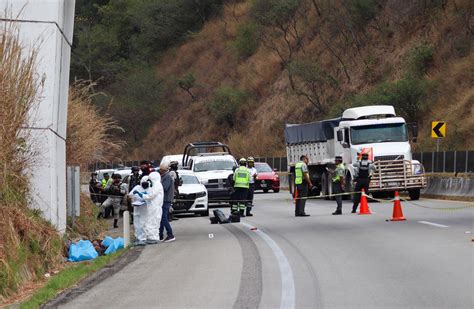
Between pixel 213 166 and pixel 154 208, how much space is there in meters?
16.0

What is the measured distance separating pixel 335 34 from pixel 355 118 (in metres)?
31.8

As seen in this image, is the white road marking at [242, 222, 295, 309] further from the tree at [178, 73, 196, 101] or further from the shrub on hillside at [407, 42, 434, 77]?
the tree at [178, 73, 196, 101]

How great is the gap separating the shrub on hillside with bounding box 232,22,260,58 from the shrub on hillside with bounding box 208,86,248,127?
504 centimetres

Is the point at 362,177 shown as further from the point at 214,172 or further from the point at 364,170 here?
the point at 214,172

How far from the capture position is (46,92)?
63.7 feet

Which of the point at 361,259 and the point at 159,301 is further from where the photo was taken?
the point at 361,259

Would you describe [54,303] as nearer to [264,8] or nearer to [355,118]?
[355,118]

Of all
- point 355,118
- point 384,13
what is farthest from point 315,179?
point 384,13

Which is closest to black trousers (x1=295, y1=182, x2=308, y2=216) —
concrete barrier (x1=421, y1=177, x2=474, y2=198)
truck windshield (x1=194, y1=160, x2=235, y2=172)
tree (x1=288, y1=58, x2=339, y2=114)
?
concrete barrier (x1=421, y1=177, x2=474, y2=198)

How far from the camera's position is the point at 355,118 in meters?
35.9

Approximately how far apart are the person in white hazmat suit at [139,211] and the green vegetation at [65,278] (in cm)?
119

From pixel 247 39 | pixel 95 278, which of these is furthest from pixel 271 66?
pixel 95 278

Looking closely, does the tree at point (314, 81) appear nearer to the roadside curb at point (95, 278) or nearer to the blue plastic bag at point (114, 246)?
the blue plastic bag at point (114, 246)

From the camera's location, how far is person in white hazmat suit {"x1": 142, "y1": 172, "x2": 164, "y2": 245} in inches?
809
